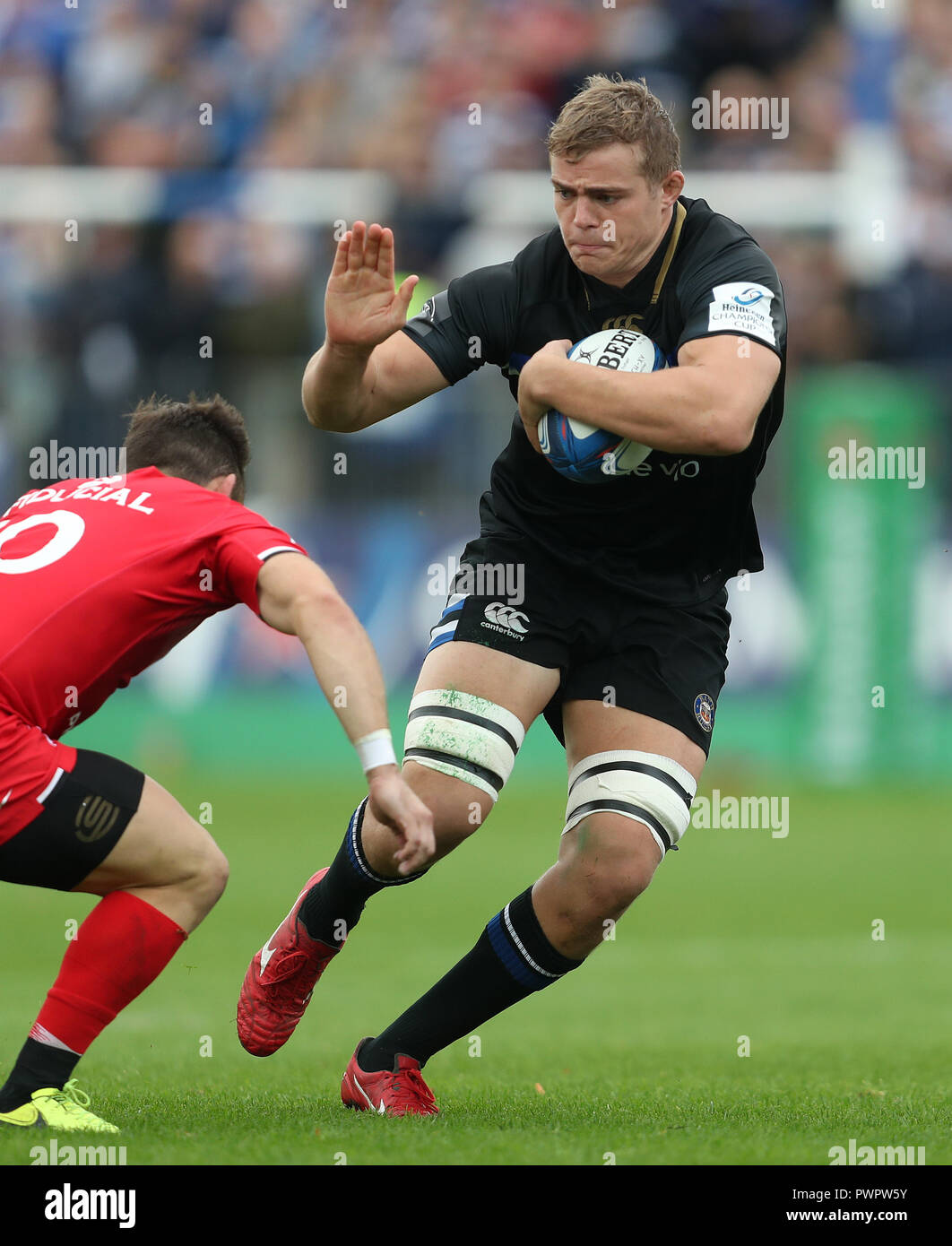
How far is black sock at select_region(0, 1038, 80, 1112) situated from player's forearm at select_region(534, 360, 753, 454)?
2102mm

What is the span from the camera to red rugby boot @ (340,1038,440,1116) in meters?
4.98

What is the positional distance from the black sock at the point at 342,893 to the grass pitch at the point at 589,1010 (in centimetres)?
51

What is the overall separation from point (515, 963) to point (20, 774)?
160 cm

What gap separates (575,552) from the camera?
5324 millimetres

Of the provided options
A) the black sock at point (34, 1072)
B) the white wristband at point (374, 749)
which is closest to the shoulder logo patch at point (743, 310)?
the white wristband at point (374, 749)

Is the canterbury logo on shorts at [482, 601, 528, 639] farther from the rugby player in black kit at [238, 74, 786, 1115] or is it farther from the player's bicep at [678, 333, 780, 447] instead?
the player's bicep at [678, 333, 780, 447]

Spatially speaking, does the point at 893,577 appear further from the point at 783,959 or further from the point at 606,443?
the point at 606,443

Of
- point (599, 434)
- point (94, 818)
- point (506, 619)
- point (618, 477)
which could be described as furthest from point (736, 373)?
point (94, 818)

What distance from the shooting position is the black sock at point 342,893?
5133 millimetres

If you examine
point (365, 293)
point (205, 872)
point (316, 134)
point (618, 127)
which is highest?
point (316, 134)

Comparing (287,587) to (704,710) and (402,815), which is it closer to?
(402,815)

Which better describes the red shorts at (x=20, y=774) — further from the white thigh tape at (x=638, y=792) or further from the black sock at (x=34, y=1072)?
the white thigh tape at (x=638, y=792)

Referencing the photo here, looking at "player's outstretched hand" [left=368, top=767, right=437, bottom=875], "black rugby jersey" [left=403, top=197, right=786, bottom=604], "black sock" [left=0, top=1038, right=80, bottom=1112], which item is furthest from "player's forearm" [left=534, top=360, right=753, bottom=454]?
"black sock" [left=0, top=1038, right=80, bottom=1112]

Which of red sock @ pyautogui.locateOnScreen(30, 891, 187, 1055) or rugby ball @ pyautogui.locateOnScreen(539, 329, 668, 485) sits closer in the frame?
red sock @ pyautogui.locateOnScreen(30, 891, 187, 1055)
